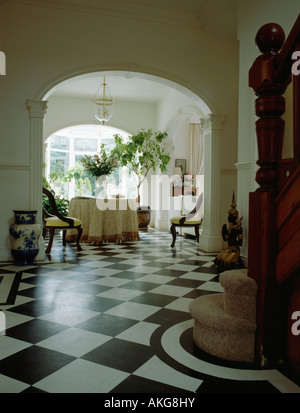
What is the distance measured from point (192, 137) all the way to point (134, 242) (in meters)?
5.19

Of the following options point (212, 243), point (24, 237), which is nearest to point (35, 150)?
point (24, 237)

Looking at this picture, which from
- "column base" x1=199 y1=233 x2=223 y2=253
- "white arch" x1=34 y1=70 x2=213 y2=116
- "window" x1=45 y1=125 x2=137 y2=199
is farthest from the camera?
"window" x1=45 y1=125 x2=137 y2=199

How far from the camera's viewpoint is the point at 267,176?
1.69 metres

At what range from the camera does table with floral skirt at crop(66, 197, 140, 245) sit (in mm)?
6258

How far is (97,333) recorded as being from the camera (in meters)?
2.15

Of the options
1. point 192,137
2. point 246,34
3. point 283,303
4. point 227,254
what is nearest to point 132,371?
point 283,303

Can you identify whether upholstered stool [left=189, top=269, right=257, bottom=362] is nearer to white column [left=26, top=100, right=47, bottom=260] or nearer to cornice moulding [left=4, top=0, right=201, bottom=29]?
white column [left=26, top=100, right=47, bottom=260]

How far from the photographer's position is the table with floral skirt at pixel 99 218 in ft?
20.5

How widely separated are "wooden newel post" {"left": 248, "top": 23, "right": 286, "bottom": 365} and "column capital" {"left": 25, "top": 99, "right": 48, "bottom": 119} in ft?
12.1

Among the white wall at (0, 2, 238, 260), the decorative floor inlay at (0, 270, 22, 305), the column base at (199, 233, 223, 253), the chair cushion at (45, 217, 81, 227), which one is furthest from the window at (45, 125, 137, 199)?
the decorative floor inlay at (0, 270, 22, 305)

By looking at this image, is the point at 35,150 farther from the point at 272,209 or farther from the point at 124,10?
the point at 272,209

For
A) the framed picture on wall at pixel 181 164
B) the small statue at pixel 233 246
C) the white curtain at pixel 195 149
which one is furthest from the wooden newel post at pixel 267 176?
the framed picture on wall at pixel 181 164

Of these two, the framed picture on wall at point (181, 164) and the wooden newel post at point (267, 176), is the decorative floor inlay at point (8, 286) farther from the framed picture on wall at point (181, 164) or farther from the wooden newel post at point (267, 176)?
the framed picture on wall at point (181, 164)

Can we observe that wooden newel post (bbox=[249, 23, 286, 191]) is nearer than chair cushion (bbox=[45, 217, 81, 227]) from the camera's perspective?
Yes
